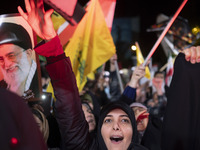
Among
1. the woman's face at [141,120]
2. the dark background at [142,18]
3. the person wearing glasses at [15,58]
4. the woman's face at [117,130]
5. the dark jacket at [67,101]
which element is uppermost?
the dark background at [142,18]

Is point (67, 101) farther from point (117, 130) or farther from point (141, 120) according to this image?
point (141, 120)

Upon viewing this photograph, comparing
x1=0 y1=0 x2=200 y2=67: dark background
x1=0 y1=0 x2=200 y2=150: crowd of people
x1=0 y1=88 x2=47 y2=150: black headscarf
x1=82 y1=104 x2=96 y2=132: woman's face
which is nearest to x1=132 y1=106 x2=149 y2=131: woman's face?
x1=82 y1=104 x2=96 y2=132: woman's face

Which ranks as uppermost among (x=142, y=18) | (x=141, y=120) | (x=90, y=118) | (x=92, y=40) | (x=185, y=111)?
(x=142, y=18)

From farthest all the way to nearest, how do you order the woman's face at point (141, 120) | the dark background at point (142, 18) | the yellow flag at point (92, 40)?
the dark background at point (142, 18) < the yellow flag at point (92, 40) < the woman's face at point (141, 120)

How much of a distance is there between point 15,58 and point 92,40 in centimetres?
148

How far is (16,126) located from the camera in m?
0.71

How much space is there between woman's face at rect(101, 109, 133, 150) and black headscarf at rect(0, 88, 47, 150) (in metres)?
1.31

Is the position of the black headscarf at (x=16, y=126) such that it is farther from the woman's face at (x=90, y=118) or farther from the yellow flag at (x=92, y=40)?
the yellow flag at (x=92, y=40)

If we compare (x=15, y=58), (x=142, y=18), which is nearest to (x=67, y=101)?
(x=15, y=58)

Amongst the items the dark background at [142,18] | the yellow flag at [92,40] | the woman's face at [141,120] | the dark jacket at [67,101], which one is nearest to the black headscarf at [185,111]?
the dark jacket at [67,101]

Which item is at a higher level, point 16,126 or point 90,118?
point 16,126

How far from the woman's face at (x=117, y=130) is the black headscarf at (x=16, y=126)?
51.5 inches

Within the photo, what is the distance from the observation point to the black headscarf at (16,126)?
2.27 feet

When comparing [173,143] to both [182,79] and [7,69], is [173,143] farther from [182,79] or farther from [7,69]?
[7,69]
